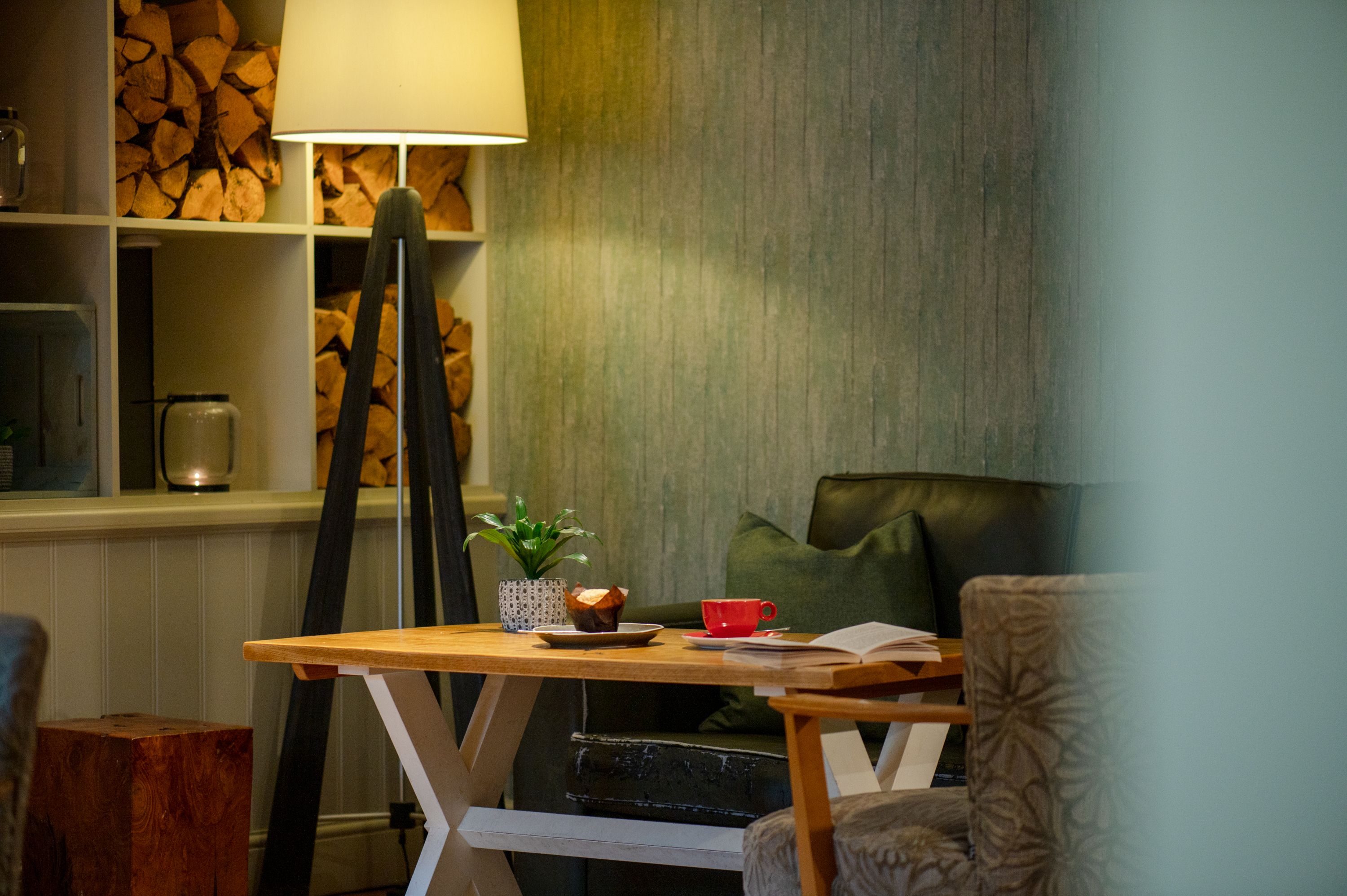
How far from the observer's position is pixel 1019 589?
1.84 m

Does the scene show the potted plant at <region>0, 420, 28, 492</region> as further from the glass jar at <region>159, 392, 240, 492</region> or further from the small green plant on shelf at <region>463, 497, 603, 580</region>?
the small green plant on shelf at <region>463, 497, 603, 580</region>

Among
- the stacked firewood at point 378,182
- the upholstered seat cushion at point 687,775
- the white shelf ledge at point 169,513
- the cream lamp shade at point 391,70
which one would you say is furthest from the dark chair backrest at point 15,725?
the stacked firewood at point 378,182

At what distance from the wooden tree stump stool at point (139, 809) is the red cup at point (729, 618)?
1136 mm

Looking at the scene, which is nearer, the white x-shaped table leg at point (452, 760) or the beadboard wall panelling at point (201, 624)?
the white x-shaped table leg at point (452, 760)

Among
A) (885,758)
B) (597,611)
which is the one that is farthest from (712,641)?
(885,758)

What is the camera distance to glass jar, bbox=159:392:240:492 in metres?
3.59

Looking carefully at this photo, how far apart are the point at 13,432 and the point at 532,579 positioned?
1332 millimetres

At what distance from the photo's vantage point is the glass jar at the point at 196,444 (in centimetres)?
359

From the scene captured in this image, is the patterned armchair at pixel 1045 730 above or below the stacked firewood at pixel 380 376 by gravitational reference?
below

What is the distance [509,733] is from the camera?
2.83 metres

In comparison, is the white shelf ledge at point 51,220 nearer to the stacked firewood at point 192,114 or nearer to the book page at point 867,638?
the stacked firewood at point 192,114

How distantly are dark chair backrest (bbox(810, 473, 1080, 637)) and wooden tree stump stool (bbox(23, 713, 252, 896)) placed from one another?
126cm

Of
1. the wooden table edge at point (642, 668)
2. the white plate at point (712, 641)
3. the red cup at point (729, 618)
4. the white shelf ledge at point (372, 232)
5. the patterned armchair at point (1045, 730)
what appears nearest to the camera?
the patterned armchair at point (1045, 730)

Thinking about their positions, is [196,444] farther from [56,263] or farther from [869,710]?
[869,710]
